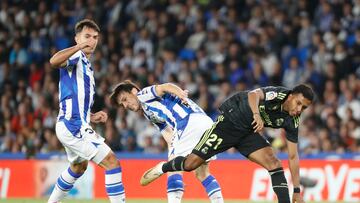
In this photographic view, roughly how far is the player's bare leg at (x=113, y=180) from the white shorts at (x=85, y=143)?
0.29 ft

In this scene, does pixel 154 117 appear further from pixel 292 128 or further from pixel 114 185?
pixel 292 128

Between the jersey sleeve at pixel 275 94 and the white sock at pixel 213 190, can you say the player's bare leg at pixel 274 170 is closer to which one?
the jersey sleeve at pixel 275 94

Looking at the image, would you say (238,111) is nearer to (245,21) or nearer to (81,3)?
(245,21)

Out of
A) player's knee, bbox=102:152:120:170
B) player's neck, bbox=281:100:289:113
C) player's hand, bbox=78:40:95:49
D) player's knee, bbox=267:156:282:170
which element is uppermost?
player's hand, bbox=78:40:95:49

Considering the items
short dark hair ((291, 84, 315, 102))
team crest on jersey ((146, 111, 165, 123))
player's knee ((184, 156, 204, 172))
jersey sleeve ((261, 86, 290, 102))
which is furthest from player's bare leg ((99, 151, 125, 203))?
short dark hair ((291, 84, 315, 102))

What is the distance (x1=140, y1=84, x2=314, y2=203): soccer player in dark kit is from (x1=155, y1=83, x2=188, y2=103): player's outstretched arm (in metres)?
0.47

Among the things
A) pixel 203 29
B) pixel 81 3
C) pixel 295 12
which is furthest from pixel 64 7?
pixel 295 12

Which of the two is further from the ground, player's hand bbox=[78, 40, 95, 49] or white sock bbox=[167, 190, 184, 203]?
player's hand bbox=[78, 40, 95, 49]

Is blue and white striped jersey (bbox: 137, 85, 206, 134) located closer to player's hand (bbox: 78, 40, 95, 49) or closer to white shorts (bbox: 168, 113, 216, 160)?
white shorts (bbox: 168, 113, 216, 160)

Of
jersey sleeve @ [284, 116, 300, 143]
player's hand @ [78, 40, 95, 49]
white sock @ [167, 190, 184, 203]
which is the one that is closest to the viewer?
player's hand @ [78, 40, 95, 49]

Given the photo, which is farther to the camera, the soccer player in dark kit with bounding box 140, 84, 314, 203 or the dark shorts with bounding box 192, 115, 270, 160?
the dark shorts with bounding box 192, 115, 270, 160

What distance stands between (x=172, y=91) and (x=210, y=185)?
1.26 metres

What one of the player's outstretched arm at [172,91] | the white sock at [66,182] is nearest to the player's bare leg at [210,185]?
the player's outstretched arm at [172,91]

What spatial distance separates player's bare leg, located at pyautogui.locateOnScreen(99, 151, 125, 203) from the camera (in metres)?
9.84
